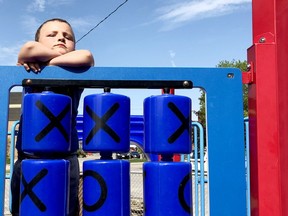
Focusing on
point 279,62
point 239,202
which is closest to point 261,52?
point 279,62

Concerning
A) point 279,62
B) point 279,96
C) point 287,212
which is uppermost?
point 279,62

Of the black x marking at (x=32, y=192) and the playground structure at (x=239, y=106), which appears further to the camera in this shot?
the playground structure at (x=239, y=106)

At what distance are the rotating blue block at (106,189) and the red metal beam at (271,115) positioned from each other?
1.40ft

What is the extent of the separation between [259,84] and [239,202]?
1.25 feet

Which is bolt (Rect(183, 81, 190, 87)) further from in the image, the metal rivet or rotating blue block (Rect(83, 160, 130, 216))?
rotating blue block (Rect(83, 160, 130, 216))

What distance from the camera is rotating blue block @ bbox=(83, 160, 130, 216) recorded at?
43.6 inches

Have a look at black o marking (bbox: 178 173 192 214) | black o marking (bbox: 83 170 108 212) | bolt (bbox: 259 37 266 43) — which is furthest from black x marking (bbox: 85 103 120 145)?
bolt (bbox: 259 37 266 43)

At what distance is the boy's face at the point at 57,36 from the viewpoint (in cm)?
148

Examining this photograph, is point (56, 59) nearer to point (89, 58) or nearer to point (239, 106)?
point (89, 58)

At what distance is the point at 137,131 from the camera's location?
3.49m

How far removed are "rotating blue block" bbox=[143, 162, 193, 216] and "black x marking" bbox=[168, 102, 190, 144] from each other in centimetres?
7

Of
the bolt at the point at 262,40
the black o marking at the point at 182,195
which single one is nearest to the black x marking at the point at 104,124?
the black o marking at the point at 182,195

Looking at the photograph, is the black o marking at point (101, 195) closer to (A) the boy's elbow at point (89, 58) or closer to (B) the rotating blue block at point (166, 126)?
(B) the rotating blue block at point (166, 126)

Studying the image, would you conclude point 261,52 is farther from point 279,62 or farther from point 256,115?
point 256,115
